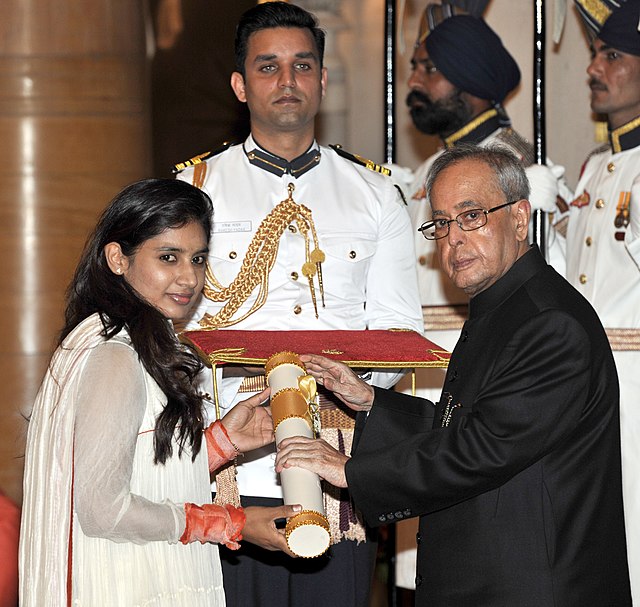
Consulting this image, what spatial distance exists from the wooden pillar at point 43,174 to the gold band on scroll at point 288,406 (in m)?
2.07

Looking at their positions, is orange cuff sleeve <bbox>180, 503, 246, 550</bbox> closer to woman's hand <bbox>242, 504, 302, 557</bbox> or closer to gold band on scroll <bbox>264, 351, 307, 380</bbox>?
woman's hand <bbox>242, 504, 302, 557</bbox>

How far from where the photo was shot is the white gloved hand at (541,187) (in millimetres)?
4789

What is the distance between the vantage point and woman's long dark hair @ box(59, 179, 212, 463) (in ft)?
8.63

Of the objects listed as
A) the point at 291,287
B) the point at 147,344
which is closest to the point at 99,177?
the point at 291,287

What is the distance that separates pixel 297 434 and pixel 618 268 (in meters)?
2.38

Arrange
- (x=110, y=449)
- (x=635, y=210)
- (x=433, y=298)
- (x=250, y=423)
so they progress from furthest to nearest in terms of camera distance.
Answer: (x=433, y=298)
(x=635, y=210)
(x=250, y=423)
(x=110, y=449)

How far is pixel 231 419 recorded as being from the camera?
314 cm

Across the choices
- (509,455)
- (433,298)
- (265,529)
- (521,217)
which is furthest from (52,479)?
(433,298)

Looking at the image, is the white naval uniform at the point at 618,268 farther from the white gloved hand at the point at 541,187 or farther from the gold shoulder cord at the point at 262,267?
the gold shoulder cord at the point at 262,267

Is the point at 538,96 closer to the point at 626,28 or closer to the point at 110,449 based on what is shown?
the point at 626,28

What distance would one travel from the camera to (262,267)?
357cm

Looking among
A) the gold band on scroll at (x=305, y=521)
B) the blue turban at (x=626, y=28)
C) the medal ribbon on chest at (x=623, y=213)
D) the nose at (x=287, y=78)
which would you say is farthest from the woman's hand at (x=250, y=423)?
the blue turban at (x=626, y=28)

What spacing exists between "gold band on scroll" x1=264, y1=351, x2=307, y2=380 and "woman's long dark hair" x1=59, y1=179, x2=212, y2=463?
203mm

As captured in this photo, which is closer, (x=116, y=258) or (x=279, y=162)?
(x=116, y=258)
